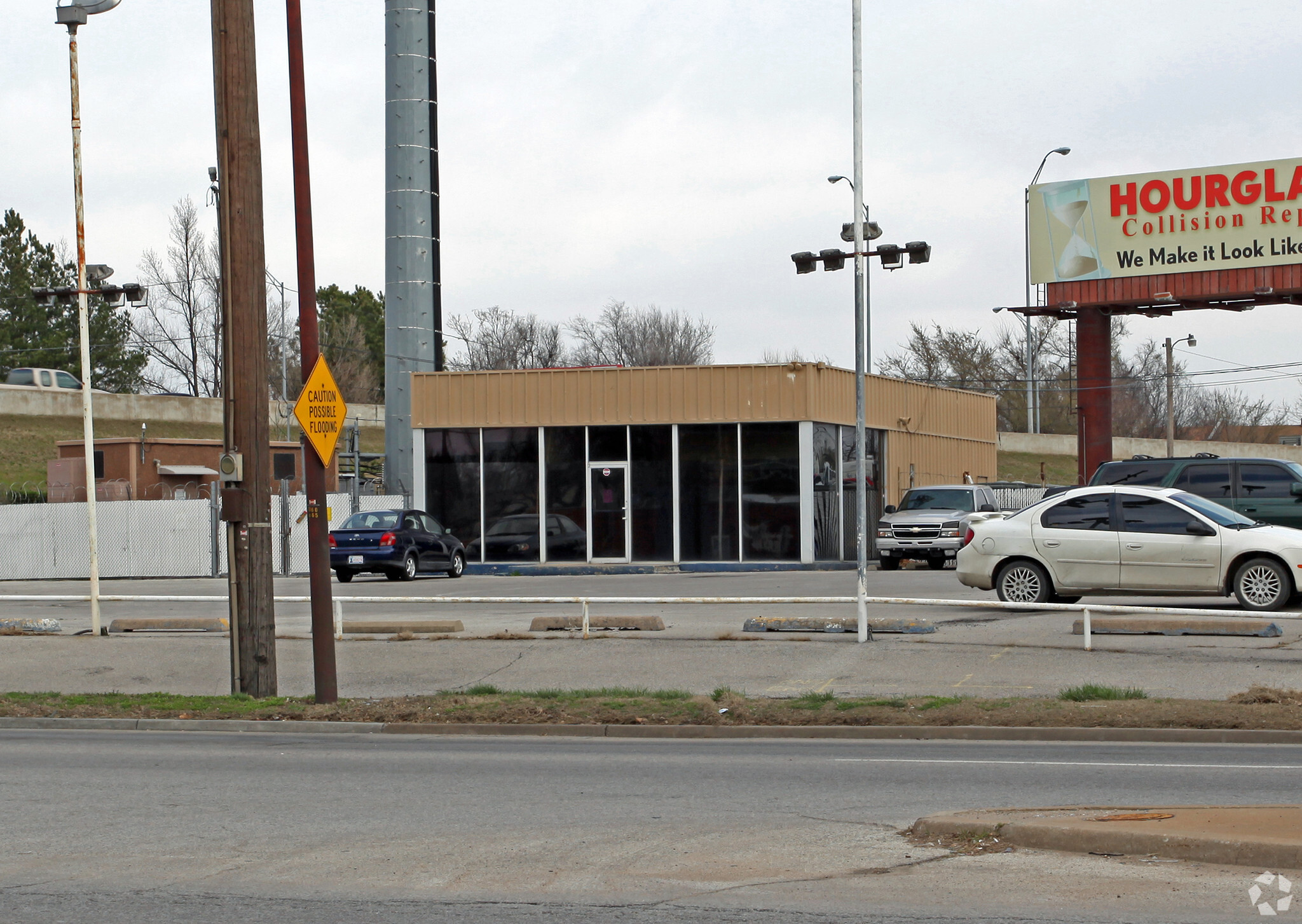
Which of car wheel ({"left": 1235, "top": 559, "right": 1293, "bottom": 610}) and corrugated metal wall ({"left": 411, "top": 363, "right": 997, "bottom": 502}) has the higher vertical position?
corrugated metal wall ({"left": 411, "top": 363, "right": 997, "bottom": 502})

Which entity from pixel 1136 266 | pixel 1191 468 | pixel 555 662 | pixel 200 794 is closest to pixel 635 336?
pixel 1136 266

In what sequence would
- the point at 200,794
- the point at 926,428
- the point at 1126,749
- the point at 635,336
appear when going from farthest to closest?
the point at 635,336 < the point at 926,428 < the point at 1126,749 < the point at 200,794

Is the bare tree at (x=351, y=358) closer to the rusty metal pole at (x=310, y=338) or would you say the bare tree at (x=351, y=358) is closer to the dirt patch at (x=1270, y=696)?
the rusty metal pole at (x=310, y=338)

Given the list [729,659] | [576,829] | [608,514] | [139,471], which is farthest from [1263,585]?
[139,471]

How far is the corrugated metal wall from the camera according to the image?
1388 inches

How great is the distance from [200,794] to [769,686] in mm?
6713

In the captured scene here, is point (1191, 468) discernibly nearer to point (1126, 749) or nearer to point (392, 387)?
point (1126, 749)

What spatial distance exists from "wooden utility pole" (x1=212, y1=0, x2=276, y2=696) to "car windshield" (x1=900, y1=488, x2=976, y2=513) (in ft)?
68.7

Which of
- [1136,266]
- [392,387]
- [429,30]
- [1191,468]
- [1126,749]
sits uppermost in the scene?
[429,30]

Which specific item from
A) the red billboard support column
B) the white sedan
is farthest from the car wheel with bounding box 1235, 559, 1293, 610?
the red billboard support column

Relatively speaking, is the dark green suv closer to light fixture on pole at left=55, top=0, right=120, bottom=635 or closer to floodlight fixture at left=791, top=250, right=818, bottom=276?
floodlight fixture at left=791, top=250, right=818, bottom=276

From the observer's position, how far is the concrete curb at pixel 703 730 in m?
11.8

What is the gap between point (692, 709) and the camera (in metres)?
13.2

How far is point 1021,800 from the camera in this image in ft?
28.9
